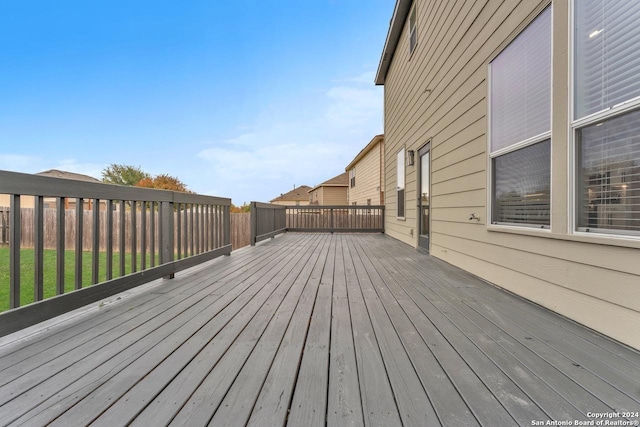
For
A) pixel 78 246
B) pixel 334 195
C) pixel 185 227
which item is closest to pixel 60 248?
pixel 78 246

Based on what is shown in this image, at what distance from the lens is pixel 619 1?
148 centimetres

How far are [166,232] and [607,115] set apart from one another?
11.8ft

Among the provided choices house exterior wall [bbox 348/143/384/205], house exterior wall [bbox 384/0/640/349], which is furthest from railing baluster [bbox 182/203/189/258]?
house exterior wall [bbox 348/143/384/205]

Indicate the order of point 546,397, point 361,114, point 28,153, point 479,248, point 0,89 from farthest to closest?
1. point 28,153
2. point 361,114
3. point 0,89
4. point 479,248
5. point 546,397

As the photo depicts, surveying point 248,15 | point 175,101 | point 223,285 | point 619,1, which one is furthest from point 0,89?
point 619,1

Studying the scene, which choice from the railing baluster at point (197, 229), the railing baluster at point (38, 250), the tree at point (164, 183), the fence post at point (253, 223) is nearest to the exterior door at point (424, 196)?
the fence post at point (253, 223)

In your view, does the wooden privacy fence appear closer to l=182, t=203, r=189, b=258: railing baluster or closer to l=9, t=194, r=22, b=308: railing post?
l=182, t=203, r=189, b=258: railing baluster

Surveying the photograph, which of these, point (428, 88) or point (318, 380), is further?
point (428, 88)

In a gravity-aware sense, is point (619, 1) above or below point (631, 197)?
above

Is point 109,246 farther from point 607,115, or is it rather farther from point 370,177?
point 370,177

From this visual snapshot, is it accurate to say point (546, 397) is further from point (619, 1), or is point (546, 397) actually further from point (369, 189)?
point (369, 189)

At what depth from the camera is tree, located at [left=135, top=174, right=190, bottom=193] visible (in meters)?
20.7

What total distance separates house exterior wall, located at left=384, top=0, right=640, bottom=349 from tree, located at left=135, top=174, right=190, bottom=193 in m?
19.7

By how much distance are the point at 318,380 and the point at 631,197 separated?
1.89m
